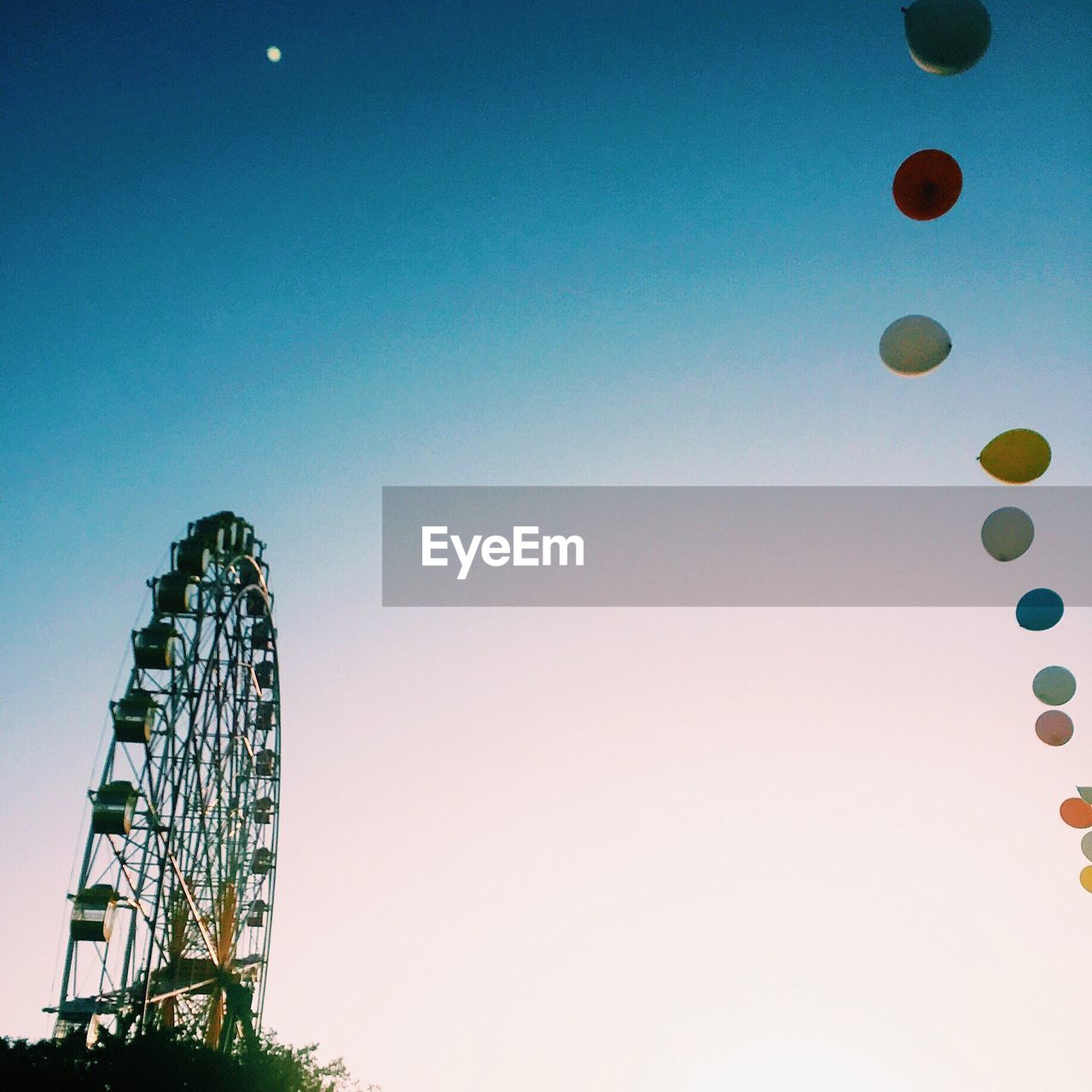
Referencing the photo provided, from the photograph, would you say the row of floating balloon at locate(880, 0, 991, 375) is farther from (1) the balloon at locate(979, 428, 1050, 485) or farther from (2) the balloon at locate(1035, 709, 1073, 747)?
(2) the balloon at locate(1035, 709, 1073, 747)

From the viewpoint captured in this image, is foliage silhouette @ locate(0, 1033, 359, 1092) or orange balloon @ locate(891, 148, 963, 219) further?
foliage silhouette @ locate(0, 1033, 359, 1092)

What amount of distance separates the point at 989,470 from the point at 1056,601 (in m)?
2.31

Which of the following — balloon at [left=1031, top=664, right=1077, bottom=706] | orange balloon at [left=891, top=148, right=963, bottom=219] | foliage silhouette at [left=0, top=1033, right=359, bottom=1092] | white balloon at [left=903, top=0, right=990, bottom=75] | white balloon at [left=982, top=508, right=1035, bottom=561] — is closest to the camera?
white balloon at [left=903, top=0, right=990, bottom=75]

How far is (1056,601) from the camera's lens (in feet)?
39.4

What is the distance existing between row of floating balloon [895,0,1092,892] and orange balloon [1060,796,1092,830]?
1 cm

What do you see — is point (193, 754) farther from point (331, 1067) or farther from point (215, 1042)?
point (331, 1067)

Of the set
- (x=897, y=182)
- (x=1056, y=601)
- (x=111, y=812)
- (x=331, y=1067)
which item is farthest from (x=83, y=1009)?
(x=897, y=182)

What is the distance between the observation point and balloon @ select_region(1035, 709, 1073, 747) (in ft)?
42.2

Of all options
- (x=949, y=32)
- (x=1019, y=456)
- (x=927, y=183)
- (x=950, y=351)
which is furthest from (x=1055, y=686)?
(x=949, y=32)

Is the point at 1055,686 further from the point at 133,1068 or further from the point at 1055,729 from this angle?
the point at 133,1068

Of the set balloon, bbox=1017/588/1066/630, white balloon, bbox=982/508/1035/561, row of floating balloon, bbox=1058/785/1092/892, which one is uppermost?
white balloon, bbox=982/508/1035/561

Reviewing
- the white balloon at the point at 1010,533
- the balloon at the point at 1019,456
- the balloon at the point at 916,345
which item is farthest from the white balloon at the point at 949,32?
the white balloon at the point at 1010,533

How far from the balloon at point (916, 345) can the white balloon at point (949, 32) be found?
2885 mm

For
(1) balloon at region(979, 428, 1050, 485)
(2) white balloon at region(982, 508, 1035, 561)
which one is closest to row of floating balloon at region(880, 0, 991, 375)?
(1) balloon at region(979, 428, 1050, 485)
